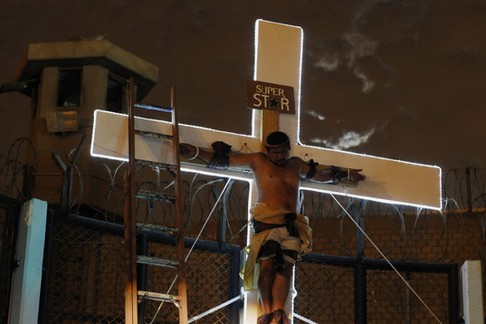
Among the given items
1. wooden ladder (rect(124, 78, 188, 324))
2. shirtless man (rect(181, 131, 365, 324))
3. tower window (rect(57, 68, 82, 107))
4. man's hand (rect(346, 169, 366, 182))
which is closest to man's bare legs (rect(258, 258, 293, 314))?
shirtless man (rect(181, 131, 365, 324))

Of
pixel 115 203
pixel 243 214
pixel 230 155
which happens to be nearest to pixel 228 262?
pixel 243 214

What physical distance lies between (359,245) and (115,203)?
303 inches

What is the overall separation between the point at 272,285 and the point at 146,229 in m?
1.03

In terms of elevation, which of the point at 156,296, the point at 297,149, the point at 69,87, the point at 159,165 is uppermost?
the point at 69,87

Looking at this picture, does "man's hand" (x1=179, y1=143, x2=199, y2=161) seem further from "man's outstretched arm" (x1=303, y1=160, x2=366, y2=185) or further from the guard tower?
the guard tower

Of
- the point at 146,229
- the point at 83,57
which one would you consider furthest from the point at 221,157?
the point at 83,57

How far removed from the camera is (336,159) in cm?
760

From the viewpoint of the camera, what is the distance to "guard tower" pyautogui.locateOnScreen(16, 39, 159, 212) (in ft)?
49.5

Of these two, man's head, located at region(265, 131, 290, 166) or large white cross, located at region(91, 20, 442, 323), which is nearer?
man's head, located at region(265, 131, 290, 166)

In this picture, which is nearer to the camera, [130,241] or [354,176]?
[130,241]

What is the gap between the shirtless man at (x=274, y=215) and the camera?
6.58 m

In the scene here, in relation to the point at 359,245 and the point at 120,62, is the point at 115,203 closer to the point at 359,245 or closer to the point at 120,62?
the point at 120,62

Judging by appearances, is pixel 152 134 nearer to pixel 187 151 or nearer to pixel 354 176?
pixel 187 151

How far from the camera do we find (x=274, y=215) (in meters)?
6.68
